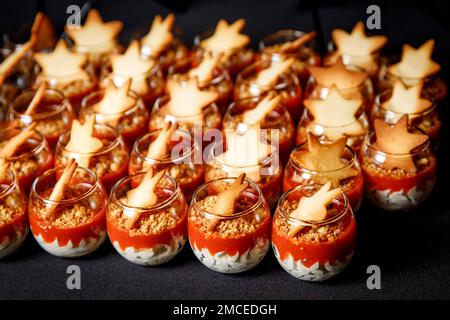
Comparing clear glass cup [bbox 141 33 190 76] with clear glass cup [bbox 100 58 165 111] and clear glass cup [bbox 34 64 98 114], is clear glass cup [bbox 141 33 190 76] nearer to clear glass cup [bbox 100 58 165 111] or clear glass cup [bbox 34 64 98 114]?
clear glass cup [bbox 100 58 165 111]

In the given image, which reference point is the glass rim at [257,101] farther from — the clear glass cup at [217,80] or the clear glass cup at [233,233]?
the clear glass cup at [233,233]

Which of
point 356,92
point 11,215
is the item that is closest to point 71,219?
point 11,215

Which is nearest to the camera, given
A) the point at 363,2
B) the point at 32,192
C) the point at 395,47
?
the point at 32,192

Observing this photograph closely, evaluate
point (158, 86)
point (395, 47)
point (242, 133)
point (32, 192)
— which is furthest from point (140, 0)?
point (32, 192)

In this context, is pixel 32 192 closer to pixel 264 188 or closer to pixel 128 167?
pixel 128 167

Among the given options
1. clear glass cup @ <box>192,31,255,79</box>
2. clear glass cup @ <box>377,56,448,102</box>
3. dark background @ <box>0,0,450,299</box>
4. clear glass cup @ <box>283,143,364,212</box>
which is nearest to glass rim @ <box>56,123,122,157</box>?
dark background @ <box>0,0,450,299</box>
